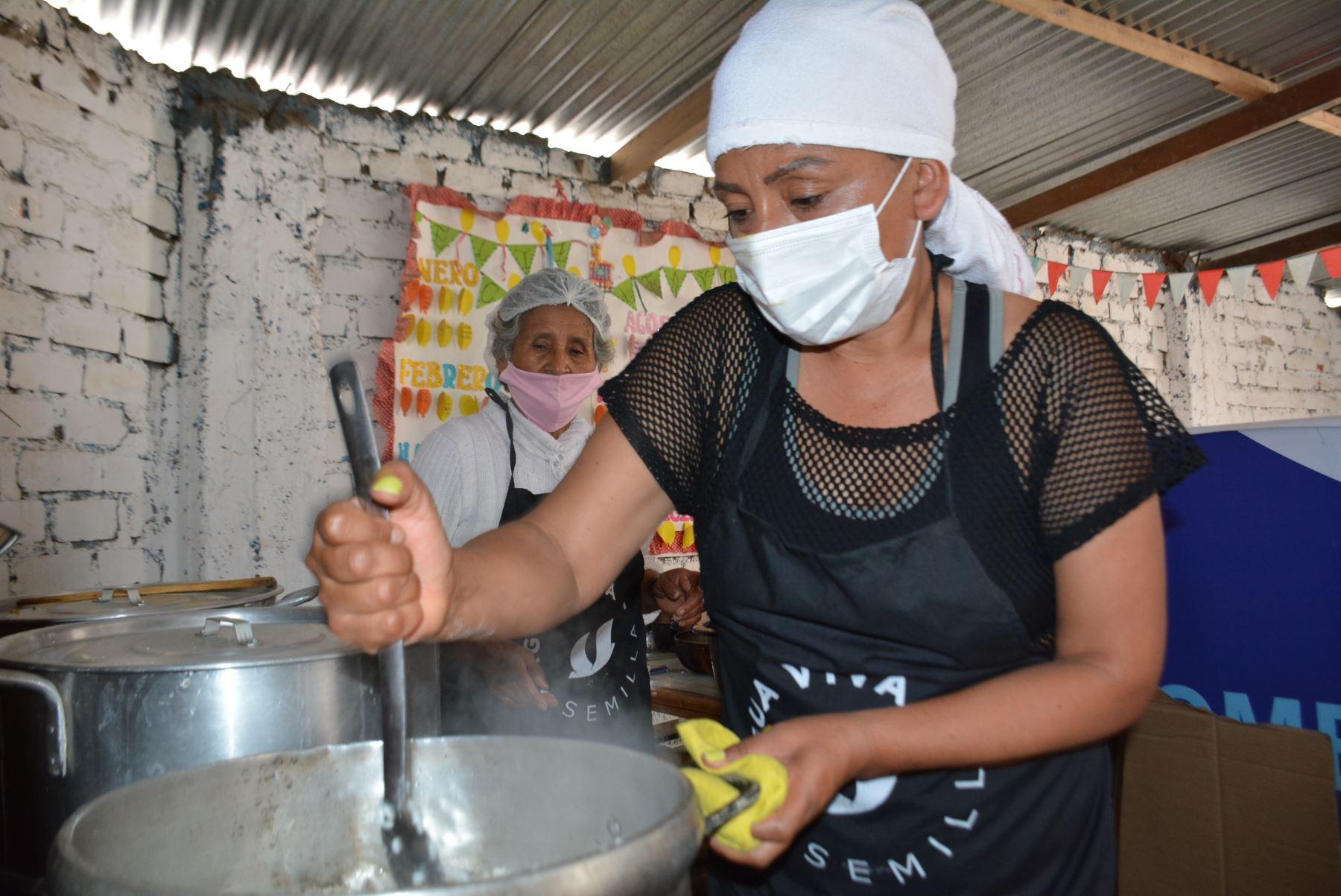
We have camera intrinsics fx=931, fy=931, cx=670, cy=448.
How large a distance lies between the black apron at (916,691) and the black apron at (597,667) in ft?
4.14

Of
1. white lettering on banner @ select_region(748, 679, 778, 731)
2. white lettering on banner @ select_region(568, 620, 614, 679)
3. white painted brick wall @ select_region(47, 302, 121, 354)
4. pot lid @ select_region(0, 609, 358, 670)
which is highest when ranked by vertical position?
white painted brick wall @ select_region(47, 302, 121, 354)

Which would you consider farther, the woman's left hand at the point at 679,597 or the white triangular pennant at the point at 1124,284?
the white triangular pennant at the point at 1124,284

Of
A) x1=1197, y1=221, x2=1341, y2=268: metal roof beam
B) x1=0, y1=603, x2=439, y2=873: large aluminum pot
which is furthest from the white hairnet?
x1=1197, y1=221, x2=1341, y2=268: metal roof beam

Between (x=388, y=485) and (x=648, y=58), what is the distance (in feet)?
10.2

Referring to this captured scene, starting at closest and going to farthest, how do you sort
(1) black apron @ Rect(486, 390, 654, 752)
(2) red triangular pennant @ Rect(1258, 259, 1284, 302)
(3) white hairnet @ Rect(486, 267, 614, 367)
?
(1) black apron @ Rect(486, 390, 654, 752) → (3) white hairnet @ Rect(486, 267, 614, 367) → (2) red triangular pennant @ Rect(1258, 259, 1284, 302)

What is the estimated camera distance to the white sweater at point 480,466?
2.74m

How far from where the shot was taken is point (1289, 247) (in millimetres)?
6406

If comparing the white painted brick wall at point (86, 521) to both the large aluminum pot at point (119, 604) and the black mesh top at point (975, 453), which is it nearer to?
the large aluminum pot at point (119, 604)

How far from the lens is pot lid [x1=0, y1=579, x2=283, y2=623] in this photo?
1.75m

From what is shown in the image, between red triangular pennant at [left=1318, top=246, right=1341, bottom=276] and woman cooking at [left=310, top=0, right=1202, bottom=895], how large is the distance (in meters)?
4.86

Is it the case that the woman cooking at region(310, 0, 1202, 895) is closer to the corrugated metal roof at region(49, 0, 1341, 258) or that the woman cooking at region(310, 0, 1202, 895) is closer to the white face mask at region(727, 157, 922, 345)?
the white face mask at region(727, 157, 922, 345)

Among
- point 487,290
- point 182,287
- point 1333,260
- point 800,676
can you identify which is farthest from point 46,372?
point 1333,260

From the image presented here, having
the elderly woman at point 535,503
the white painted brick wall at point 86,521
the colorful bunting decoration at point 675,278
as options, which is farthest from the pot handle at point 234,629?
the colorful bunting decoration at point 675,278

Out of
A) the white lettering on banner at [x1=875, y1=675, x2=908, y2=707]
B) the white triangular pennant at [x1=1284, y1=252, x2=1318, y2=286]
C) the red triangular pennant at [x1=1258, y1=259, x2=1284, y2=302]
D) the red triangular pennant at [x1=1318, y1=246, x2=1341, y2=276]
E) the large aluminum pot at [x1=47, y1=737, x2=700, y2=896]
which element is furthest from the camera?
the red triangular pennant at [x1=1258, y1=259, x2=1284, y2=302]
